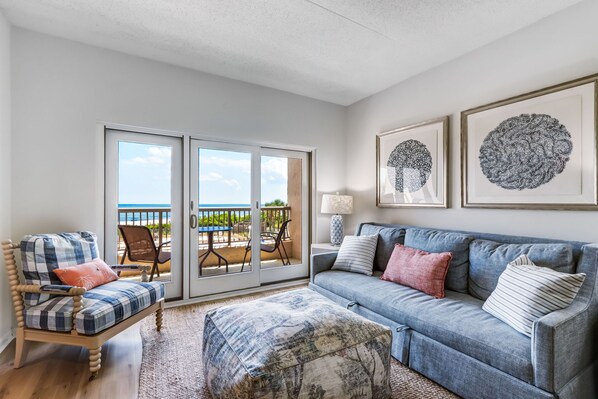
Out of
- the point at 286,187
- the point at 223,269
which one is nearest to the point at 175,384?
the point at 223,269

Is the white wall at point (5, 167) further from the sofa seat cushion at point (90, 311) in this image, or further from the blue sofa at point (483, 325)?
the blue sofa at point (483, 325)

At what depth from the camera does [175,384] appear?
178 cm

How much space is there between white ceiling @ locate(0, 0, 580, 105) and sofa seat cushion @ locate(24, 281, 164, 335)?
7.24 feet

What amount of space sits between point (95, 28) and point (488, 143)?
3.67 m

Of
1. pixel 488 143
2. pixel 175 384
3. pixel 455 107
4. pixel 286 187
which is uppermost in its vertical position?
pixel 455 107

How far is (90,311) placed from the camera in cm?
181

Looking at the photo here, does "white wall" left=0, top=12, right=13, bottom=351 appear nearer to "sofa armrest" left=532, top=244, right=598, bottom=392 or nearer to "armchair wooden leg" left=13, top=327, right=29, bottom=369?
"armchair wooden leg" left=13, top=327, right=29, bottom=369

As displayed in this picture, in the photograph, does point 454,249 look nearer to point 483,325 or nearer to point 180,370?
point 483,325

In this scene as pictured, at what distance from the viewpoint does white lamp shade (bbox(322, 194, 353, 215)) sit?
149 inches

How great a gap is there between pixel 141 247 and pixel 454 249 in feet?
10.0

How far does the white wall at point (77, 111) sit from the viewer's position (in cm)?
241

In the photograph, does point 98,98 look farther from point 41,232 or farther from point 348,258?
point 348,258

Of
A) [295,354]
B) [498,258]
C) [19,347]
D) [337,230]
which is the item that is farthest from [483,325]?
[19,347]

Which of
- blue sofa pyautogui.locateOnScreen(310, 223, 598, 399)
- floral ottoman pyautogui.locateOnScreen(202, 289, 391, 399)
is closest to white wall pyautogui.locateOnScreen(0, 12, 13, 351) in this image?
floral ottoman pyautogui.locateOnScreen(202, 289, 391, 399)
